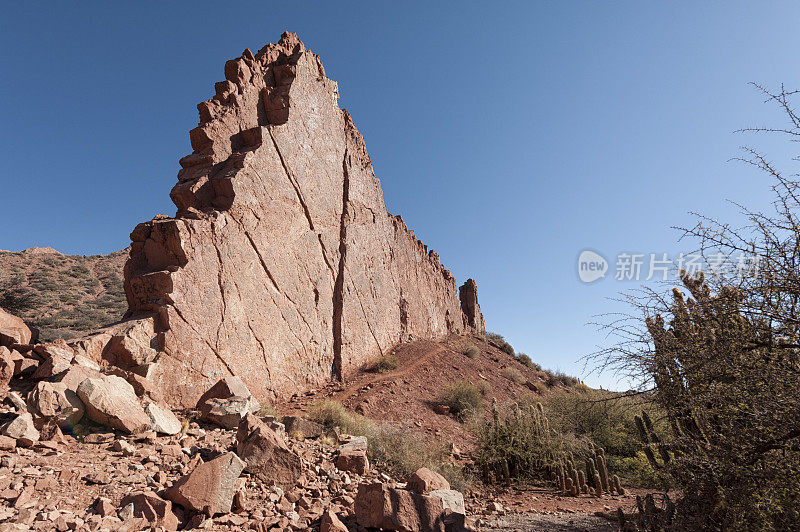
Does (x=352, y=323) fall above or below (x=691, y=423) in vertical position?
above

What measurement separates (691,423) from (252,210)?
10.4 metres

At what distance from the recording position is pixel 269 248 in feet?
37.4

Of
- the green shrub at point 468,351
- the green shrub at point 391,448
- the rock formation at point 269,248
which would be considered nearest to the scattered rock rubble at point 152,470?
the green shrub at point 391,448

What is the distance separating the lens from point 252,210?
1097 centimetres

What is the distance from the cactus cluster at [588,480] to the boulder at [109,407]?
8.38m

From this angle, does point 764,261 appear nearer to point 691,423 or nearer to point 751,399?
point 751,399

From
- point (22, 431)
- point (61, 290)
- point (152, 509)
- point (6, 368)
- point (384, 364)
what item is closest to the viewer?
point (152, 509)

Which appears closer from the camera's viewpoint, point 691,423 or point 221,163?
point 691,423

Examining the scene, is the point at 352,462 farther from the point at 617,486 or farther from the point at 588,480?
the point at 617,486

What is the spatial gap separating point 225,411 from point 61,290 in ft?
89.2

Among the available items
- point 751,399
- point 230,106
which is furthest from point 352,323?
point 751,399

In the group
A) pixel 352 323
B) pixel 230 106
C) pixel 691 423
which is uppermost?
pixel 230 106

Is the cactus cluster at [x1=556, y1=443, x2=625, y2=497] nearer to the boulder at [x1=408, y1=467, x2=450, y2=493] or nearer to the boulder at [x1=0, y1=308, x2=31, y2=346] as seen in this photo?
the boulder at [x1=408, y1=467, x2=450, y2=493]

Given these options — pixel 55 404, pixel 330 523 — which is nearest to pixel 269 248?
pixel 55 404
